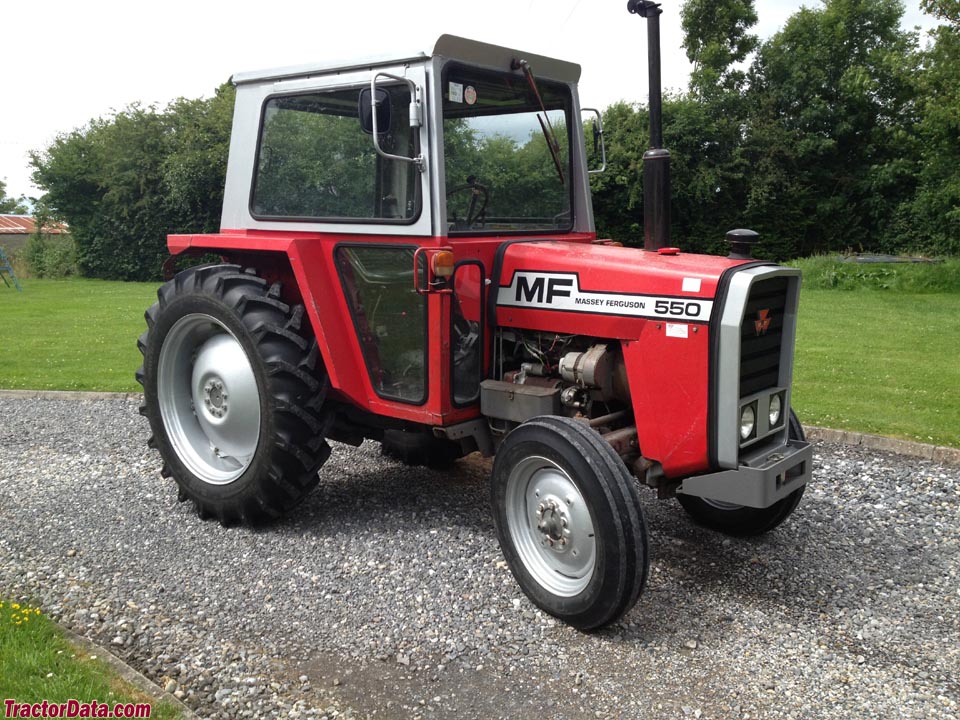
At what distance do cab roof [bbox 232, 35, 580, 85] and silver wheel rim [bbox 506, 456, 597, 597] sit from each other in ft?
6.16

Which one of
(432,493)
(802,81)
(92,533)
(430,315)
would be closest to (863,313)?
(432,493)

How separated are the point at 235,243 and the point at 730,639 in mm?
3063

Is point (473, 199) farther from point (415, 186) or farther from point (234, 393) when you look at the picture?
point (234, 393)

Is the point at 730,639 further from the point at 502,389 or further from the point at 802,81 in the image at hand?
the point at 802,81

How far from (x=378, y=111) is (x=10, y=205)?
67.5 meters

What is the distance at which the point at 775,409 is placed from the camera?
13.0ft

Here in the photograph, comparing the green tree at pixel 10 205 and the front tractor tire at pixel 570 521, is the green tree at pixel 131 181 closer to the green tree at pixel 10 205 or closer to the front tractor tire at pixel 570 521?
the front tractor tire at pixel 570 521

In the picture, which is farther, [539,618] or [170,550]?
[170,550]

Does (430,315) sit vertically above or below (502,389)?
above

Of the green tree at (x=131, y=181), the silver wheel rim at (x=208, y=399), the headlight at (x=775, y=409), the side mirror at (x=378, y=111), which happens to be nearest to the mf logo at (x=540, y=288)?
the side mirror at (x=378, y=111)

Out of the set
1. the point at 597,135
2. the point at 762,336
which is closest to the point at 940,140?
the point at 597,135

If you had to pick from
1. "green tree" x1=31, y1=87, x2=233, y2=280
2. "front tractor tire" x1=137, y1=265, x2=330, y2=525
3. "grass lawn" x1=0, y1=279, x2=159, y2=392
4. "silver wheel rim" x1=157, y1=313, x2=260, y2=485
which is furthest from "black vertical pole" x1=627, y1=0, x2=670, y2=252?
"green tree" x1=31, y1=87, x2=233, y2=280

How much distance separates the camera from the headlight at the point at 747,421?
3.71 m

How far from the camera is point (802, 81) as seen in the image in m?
24.8
